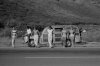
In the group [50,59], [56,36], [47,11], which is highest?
[47,11]

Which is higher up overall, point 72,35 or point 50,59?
point 72,35

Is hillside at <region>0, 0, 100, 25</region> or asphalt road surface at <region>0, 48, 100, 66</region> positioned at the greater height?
hillside at <region>0, 0, 100, 25</region>

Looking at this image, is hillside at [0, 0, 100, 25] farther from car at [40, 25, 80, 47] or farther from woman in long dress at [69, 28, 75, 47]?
woman in long dress at [69, 28, 75, 47]

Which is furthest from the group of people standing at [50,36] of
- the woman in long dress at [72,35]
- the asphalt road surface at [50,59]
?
the asphalt road surface at [50,59]

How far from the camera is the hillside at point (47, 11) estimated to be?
35.8 meters

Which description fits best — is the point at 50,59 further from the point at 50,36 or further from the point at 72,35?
the point at 72,35

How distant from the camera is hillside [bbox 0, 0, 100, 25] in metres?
35.8

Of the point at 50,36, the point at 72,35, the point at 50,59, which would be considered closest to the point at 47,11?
the point at 72,35

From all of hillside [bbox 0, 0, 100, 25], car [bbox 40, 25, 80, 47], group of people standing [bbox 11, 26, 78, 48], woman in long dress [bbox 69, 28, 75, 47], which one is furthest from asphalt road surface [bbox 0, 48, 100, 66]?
hillside [bbox 0, 0, 100, 25]

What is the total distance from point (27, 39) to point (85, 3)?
39323 millimetres

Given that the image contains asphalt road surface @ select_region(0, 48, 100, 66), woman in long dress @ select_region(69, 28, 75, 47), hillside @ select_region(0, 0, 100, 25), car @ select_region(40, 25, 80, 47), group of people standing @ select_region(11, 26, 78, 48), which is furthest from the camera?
hillside @ select_region(0, 0, 100, 25)

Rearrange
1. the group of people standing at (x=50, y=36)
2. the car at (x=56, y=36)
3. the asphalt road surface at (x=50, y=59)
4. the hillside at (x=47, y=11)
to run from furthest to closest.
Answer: the hillside at (x=47, y=11), the car at (x=56, y=36), the group of people standing at (x=50, y=36), the asphalt road surface at (x=50, y=59)

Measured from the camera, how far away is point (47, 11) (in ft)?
142

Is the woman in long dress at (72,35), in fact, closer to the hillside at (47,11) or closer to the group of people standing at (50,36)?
the group of people standing at (50,36)
